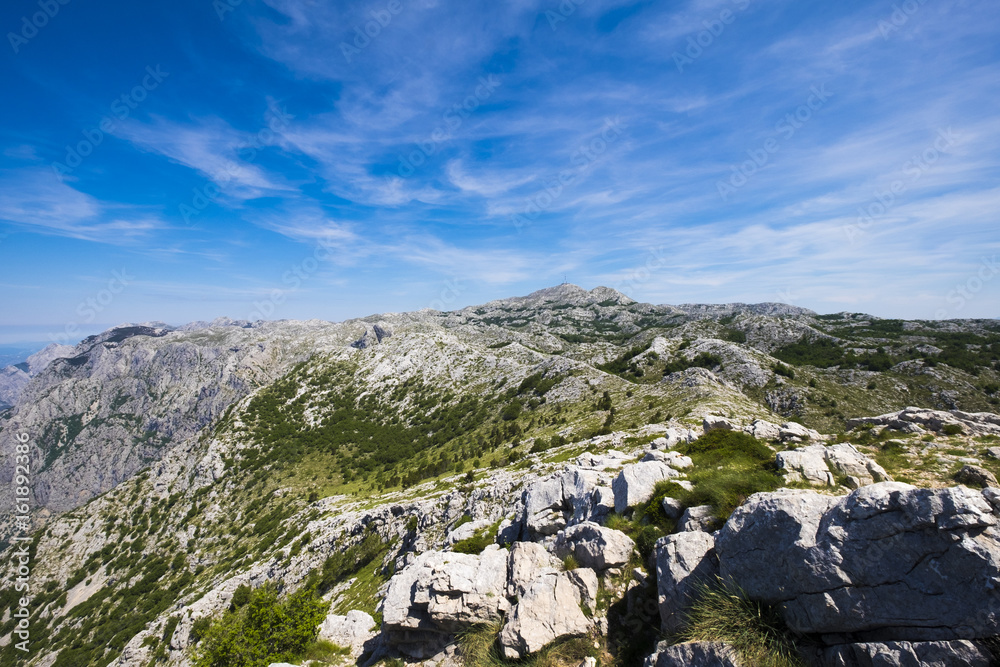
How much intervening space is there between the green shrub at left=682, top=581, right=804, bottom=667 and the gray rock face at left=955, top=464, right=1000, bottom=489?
35.6ft

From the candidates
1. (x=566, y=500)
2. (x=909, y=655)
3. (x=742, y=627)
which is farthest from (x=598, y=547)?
(x=566, y=500)

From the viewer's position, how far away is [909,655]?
6750 mm

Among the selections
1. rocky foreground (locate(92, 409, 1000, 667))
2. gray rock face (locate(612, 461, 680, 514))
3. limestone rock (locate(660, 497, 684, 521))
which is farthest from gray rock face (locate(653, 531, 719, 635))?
gray rock face (locate(612, 461, 680, 514))

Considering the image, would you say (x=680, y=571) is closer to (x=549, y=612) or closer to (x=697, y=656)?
(x=697, y=656)

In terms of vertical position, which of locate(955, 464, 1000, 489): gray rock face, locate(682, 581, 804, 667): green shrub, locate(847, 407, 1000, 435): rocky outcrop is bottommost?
locate(682, 581, 804, 667): green shrub

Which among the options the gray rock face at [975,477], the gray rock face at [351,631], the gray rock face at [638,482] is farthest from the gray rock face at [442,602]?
the gray rock face at [975,477]

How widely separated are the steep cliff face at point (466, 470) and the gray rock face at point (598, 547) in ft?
0.33

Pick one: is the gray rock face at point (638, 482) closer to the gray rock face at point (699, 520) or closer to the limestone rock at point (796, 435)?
the gray rock face at point (699, 520)

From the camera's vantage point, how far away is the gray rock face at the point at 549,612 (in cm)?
1106

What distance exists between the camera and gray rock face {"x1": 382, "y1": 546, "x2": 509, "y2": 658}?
13625 mm

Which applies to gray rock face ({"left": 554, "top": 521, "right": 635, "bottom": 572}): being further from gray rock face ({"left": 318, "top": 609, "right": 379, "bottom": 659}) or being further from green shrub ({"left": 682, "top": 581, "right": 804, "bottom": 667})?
gray rock face ({"left": 318, "top": 609, "right": 379, "bottom": 659})

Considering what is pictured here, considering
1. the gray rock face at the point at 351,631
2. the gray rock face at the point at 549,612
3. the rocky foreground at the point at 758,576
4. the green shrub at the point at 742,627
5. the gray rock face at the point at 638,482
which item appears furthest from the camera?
the gray rock face at the point at 351,631

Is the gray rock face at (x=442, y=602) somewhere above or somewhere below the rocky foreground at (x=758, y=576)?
below

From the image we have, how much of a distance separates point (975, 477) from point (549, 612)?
15.6 metres
